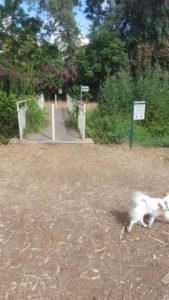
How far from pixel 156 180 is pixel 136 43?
580 inches

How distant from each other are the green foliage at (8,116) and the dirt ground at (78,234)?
202cm

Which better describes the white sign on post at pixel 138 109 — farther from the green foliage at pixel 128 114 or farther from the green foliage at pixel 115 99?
the green foliage at pixel 115 99

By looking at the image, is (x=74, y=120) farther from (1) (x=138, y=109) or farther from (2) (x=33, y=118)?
(1) (x=138, y=109)

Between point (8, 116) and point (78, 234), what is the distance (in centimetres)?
479

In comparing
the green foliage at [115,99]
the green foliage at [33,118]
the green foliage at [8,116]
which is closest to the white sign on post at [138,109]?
the green foliage at [115,99]

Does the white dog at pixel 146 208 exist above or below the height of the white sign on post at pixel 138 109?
below

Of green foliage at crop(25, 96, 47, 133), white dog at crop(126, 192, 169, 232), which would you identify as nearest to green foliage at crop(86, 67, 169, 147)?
green foliage at crop(25, 96, 47, 133)

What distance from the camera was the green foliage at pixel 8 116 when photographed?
6988mm

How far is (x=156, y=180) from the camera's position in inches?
175

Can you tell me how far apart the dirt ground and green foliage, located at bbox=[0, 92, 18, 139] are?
2.02 metres

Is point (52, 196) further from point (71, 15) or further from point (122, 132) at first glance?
point (71, 15)

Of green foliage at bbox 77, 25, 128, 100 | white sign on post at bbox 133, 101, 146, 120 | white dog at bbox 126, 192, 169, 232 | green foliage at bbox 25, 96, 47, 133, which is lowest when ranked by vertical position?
white dog at bbox 126, 192, 169, 232

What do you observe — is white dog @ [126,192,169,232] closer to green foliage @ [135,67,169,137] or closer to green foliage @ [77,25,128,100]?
green foliage @ [135,67,169,137]

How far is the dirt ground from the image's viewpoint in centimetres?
229
